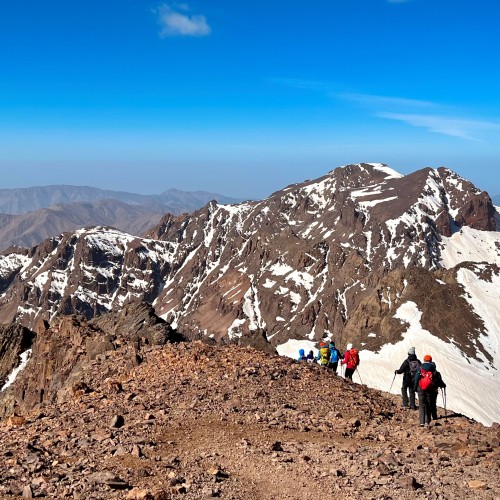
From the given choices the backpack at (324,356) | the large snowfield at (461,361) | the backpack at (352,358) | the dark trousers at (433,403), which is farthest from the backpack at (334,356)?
the large snowfield at (461,361)

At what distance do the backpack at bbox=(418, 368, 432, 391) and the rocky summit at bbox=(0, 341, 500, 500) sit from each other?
1.62m

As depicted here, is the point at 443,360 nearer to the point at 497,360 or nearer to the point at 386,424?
the point at 497,360

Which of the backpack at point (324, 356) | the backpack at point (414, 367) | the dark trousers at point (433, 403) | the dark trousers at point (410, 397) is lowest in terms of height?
the backpack at point (324, 356)

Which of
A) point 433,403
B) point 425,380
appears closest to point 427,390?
point 425,380

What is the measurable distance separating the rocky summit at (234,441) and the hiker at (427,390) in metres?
0.54

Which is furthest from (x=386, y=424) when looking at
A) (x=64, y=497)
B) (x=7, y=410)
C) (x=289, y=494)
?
(x=7, y=410)

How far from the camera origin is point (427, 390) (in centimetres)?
2373

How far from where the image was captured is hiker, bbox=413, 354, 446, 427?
23.6 m

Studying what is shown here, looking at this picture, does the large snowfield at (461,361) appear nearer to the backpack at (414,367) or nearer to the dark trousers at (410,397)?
the dark trousers at (410,397)

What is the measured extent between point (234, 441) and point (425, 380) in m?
9.27

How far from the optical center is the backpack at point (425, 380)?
23.7 meters

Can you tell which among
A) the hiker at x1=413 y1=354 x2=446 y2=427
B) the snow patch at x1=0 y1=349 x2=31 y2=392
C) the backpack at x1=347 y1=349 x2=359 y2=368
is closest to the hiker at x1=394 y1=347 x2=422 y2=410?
the hiker at x1=413 y1=354 x2=446 y2=427

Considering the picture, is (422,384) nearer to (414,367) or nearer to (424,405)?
(424,405)

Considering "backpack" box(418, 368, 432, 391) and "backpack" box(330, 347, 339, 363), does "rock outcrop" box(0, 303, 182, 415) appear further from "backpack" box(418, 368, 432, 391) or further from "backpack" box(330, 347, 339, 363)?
"backpack" box(418, 368, 432, 391)
